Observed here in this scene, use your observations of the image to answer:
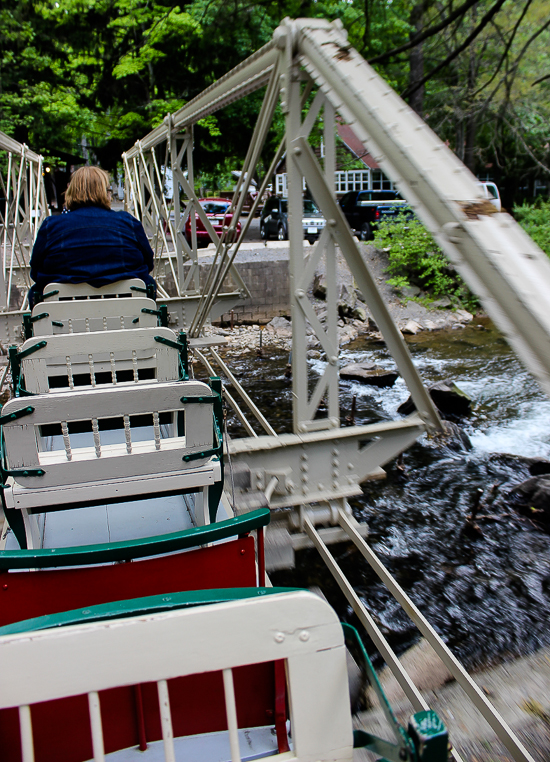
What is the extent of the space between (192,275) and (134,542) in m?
5.99

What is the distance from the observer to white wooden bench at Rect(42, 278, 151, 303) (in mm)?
4820

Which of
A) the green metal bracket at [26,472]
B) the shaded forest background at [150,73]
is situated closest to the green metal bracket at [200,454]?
the green metal bracket at [26,472]

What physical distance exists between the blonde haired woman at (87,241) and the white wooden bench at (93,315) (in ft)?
2.17

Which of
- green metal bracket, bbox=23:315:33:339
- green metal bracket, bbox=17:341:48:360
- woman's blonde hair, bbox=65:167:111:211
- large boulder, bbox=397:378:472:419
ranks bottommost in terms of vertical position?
large boulder, bbox=397:378:472:419

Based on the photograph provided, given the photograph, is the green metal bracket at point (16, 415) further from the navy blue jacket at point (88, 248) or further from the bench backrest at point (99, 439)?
the navy blue jacket at point (88, 248)

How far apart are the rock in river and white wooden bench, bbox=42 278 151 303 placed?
6.68m

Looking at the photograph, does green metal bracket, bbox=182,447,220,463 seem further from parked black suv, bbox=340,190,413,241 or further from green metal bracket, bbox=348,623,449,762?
parked black suv, bbox=340,190,413,241

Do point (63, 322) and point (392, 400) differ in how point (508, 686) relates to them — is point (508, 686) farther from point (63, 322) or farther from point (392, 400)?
point (392, 400)

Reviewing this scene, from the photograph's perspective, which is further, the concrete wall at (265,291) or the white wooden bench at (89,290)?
the concrete wall at (265,291)

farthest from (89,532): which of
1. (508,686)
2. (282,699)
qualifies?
(508,686)

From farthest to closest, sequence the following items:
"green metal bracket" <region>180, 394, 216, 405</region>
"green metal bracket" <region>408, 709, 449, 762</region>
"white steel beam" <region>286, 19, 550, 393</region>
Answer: "green metal bracket" <region>180, 394, 216, 405</region>, "white steel beam" <region>286, 19, 550, 393</region>, "green metal bracket" <region>408, 709, 449, 762</region>

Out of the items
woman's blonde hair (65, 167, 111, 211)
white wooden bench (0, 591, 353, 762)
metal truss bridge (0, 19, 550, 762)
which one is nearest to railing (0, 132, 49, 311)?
woman's blonde hair (65, 167, 111, 211)

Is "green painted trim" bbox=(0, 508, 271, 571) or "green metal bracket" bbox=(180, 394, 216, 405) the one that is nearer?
"green painted trim" bbox=(0, 508, 271, 571)

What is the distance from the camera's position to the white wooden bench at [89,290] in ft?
15.8
